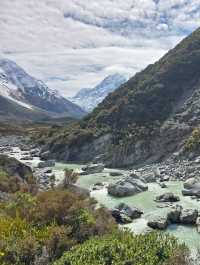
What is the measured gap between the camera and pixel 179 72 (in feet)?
527

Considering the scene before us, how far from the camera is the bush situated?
38.2 metres

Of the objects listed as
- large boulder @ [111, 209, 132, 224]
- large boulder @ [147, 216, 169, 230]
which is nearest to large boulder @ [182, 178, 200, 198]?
large boulder @ [111, 209, 132, 224]

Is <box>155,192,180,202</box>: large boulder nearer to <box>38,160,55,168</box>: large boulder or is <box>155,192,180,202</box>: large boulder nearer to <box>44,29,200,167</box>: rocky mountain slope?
<box>44,29,200,167</box>: rocky mountain slope

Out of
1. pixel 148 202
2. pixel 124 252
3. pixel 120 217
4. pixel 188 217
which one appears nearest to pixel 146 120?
pixel 148 202

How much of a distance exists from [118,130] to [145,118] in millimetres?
8993

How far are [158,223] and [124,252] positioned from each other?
16719 mm

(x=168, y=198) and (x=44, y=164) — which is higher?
(x=168, y=198)

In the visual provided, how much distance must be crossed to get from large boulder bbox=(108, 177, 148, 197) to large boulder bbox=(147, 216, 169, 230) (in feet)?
66.1

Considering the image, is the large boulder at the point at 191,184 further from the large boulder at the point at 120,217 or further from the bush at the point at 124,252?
the bush at the point at 124,252

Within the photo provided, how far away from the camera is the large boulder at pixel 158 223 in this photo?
2176 inches

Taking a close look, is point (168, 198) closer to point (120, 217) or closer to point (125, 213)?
point (125, 213)

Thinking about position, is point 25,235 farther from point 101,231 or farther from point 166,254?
point 166,254

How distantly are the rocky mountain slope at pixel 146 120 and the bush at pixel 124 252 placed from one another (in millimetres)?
72392

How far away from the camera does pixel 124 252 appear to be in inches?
1558
